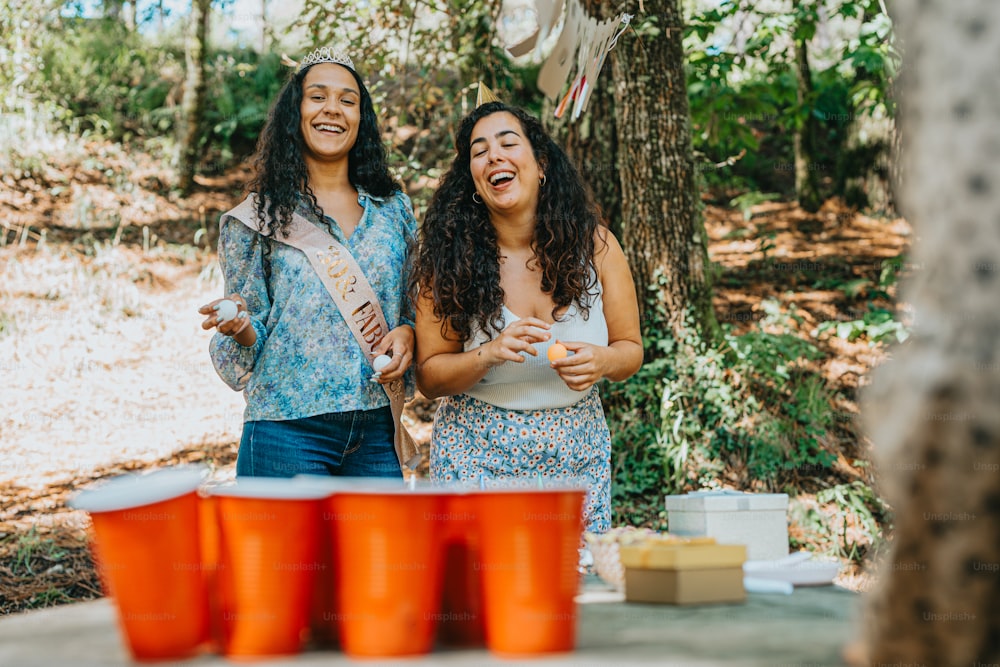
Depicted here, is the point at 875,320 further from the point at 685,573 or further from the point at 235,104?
the point at 235,104

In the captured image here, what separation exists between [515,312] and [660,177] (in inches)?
142

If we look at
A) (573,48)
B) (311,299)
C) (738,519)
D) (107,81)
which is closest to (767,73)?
(573,48)

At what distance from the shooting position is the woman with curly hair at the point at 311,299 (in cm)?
269

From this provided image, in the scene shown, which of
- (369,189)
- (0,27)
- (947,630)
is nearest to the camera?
(947,630)

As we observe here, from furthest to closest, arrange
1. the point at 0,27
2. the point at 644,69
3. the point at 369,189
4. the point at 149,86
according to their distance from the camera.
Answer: the point at 149,86 → the point at 0,27 → the point at 644,69 → the point at 369,189

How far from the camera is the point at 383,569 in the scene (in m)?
1.37

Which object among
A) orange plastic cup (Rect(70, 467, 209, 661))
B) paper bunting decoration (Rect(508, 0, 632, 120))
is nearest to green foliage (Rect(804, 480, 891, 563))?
paper bunting decoration (Rect(508, 0, 632, 120))

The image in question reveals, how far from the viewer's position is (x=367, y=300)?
108 inches

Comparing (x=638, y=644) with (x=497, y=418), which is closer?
(x=638, y=644)

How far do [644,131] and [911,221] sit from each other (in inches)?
195

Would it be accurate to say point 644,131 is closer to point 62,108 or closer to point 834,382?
point 834,382

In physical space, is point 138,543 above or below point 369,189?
below

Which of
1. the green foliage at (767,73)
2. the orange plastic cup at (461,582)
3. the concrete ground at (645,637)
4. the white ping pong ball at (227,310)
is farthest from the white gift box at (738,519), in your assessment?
the green foliage at (767,73)

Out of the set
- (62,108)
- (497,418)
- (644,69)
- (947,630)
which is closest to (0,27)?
(62,108)
